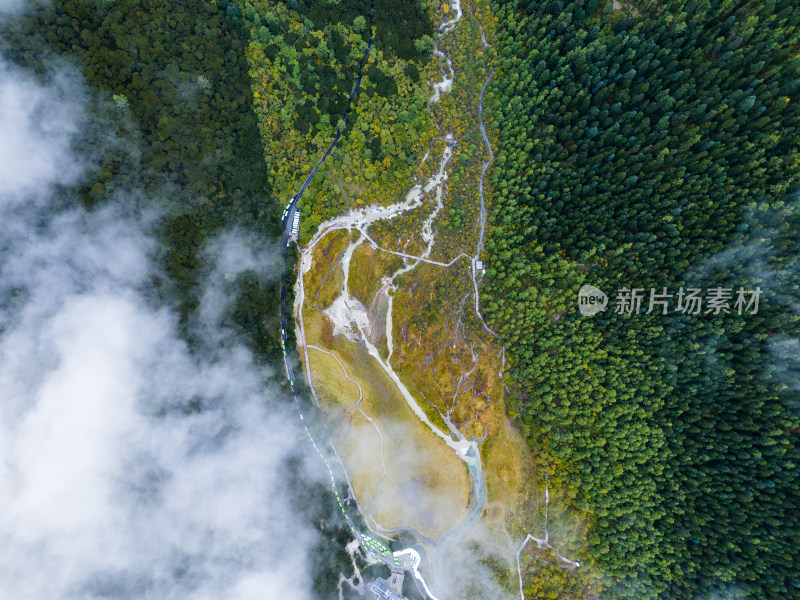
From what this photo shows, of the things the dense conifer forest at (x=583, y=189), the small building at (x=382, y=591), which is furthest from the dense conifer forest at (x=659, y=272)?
the small building at (x=382, y=591)

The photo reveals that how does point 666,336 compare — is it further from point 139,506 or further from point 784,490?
point 139,506

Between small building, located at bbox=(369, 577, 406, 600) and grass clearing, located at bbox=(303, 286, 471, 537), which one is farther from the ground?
grass clearing, located at bbox=(303, 286, 471, 537)

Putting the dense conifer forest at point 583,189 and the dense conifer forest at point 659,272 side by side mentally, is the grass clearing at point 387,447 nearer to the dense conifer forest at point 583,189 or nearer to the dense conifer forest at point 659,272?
the dense conifer forest at point 583,189

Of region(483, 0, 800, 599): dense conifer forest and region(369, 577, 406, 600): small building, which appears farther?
region(369, 577, 406, 600): small building

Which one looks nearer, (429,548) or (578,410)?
(578,410)

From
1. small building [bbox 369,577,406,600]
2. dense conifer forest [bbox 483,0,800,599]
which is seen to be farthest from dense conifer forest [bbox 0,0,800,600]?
small building [bbox 369,577,406,600]

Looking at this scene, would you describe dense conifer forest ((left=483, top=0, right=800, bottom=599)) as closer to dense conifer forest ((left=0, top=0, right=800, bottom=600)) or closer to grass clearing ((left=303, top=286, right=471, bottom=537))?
dense conifer forest ((left=0, top=0, right=800, bottom=600))

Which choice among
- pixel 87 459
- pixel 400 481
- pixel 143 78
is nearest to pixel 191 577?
pixel 87 459

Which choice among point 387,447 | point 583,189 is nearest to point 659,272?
point 583,189

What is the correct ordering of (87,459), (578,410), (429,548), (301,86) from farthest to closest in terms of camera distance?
(301,86) → (429,548) → (578,410) → (87,459)
